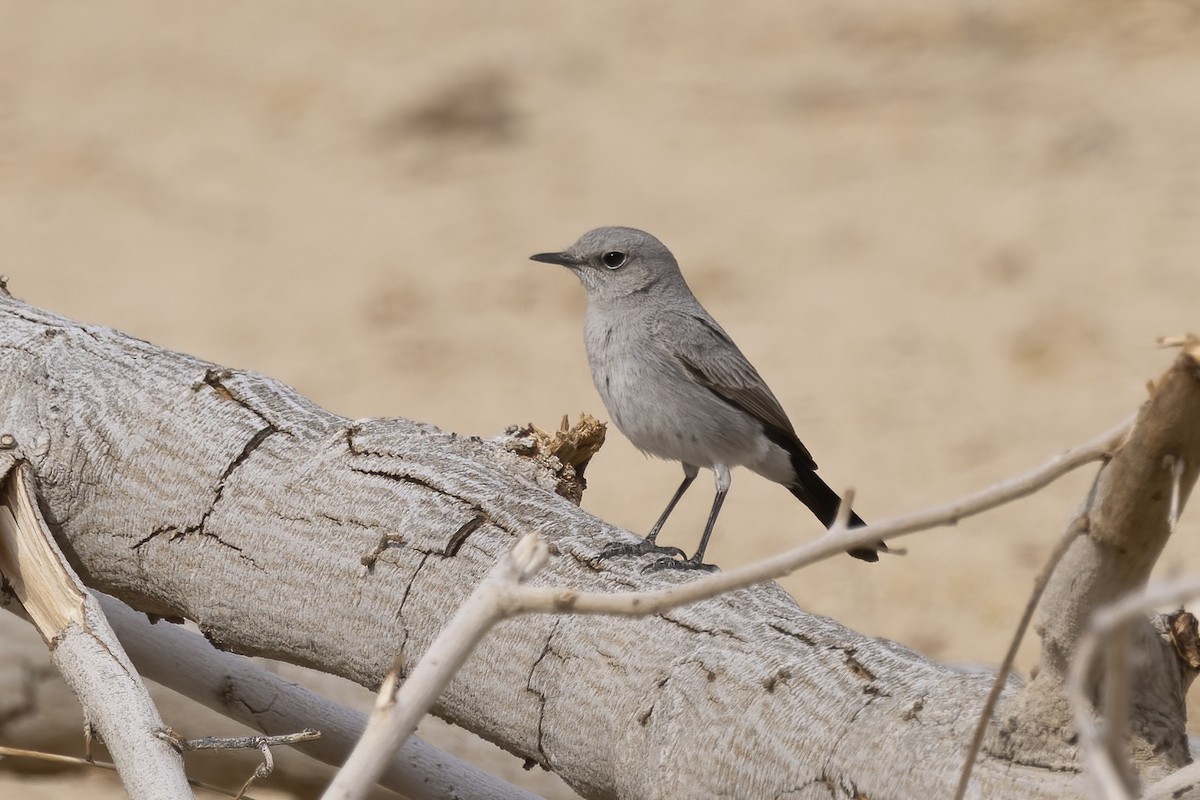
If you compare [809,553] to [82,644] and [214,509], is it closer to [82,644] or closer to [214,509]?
[82,644]

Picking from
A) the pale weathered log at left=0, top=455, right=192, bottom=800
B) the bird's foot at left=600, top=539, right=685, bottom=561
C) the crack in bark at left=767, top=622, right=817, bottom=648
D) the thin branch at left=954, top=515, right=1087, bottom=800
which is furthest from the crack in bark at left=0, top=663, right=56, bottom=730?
the thin branch at left=954, top=515, right=1087, bottom=800

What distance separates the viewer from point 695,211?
12430mm

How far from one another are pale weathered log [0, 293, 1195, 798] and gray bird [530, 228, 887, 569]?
1085mm

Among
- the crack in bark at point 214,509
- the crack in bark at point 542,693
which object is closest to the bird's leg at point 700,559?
the crack in bark at point 542,693

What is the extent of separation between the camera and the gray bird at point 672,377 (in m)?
5.05

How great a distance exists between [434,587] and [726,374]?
1.96 m

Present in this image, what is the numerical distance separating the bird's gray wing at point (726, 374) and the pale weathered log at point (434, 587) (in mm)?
1279

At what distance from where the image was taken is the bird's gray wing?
17.0 ft

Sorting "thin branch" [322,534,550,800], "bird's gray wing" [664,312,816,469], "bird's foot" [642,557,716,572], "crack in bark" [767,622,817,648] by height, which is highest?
"bird's gray wing" [664,312,816,469]

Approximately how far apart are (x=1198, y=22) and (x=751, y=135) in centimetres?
427

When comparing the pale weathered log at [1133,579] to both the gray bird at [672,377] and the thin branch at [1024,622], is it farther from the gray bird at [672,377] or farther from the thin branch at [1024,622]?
the gray bird at [672,377]

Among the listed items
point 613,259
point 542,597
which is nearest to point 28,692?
point 613,259

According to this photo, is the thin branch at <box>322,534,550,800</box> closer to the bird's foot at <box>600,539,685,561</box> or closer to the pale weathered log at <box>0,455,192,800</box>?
the pale weathered log at <box>0,455,192,800</box>

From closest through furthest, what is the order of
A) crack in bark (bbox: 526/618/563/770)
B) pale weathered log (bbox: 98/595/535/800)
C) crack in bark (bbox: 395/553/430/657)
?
crack in bark (bbox: 526/618/563/770)
crack in bark (bbox: 395/553/430/657)
pale weathered log (bbox: 98/595/535/800)
